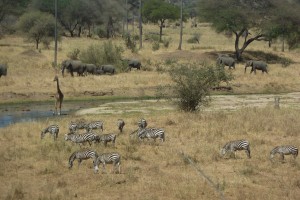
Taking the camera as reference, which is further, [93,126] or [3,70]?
[3,70]

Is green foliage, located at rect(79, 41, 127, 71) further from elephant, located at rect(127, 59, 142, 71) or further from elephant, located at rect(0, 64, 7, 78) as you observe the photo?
elephant, located at rect(0, 64, 7, 78)

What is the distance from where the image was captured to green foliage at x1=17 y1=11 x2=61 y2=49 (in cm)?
6259

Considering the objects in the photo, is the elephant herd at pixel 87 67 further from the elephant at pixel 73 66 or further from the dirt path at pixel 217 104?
the dirt path at pixel 217 104

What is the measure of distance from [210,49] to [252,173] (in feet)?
160

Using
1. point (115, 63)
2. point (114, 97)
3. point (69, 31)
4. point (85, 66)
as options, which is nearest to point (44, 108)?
point (114, 97)

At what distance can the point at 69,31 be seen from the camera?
282ft

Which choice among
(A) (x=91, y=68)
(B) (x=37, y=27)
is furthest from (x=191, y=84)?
(B) (x=37, y=27)

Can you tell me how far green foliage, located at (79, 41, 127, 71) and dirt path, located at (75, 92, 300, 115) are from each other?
41.4 ft

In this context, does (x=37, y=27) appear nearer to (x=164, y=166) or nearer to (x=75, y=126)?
(x=75, y=126)

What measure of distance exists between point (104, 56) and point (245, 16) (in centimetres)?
1841

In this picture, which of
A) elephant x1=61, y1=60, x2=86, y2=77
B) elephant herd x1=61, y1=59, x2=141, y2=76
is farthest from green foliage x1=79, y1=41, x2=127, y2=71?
elephant x1=61, y1=60, x2=86, y2=77

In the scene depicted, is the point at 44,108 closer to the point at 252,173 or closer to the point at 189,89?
the point at 189,89

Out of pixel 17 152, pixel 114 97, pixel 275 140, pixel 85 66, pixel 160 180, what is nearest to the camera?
pixel 160 180

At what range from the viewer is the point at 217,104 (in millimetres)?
38625
